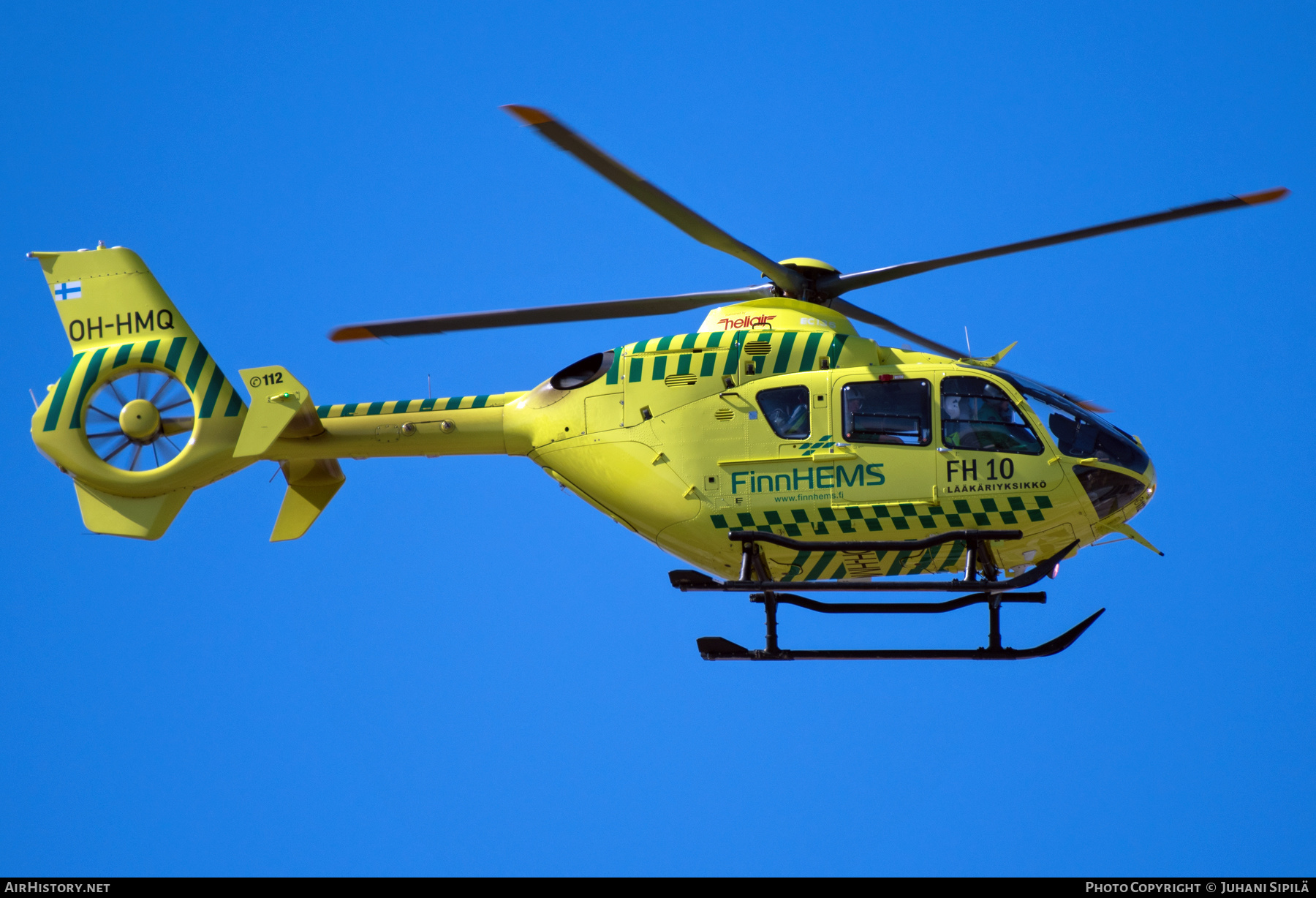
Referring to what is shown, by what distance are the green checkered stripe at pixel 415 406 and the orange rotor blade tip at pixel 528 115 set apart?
3232 mm

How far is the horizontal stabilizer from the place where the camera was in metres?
12.2

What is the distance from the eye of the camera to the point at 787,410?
11.2m

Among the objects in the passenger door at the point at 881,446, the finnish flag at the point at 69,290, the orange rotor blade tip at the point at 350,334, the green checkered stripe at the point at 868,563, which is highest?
the finnish flag at the point at 69,290

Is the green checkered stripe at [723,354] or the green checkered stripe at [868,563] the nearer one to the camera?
the green checkered stripe at [868,563]

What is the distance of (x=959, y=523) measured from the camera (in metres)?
10.9

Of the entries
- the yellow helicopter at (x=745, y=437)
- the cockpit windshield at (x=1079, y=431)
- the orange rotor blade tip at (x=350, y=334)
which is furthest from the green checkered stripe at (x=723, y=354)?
the orange rotor blade tip at (x=350, y=334)

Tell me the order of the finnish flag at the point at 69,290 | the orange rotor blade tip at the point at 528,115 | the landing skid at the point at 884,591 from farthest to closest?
the finnish flag at the point at 69,290, the landing skid at the point at 884,591, the orange rotor blade tip at the point at 528,115

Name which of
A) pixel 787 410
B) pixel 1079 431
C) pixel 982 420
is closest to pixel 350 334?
pixel 787 410

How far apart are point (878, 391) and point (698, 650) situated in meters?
2.51

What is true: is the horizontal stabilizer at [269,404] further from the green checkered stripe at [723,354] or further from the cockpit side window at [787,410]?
the cockpit side window at [787,410]

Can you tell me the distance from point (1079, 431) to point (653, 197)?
3.80 metres

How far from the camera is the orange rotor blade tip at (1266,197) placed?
34.9ft

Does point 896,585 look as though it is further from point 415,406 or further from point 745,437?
point 415,406

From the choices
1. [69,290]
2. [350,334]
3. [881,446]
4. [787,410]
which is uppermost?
[69,290]
